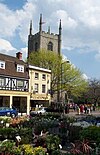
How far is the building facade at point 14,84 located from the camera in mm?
43006

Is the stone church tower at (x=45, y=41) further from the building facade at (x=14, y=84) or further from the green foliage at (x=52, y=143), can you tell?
the green foliage at (x=52, y=143)

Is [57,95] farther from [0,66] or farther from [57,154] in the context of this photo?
[57,154]

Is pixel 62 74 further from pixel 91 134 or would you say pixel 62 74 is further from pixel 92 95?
pixel 91 134

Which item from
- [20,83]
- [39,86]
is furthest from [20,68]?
[39,86]

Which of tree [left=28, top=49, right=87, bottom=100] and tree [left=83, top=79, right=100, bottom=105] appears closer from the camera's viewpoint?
tree [left=28, top=49, right=87, bottom=100]

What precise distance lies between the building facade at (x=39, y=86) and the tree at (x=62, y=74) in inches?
285

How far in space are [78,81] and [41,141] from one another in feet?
168

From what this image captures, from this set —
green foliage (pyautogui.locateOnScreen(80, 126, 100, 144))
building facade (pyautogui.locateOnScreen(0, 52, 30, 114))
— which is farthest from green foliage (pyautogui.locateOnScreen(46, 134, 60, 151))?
building facade (pyautogui.locateOnScreen(0, 52, 30, 114))

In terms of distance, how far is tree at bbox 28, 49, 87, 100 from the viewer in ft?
212

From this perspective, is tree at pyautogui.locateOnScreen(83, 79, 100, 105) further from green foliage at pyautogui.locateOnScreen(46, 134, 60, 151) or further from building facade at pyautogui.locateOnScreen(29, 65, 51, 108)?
green foliage at pyautogui.locateOnScreen(46, 134, 60, 151)

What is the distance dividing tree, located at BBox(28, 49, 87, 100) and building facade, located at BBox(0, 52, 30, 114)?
16126 millimetres

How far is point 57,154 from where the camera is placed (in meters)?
11.2

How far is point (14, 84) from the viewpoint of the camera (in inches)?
1759

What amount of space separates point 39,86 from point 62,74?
1130 cm
